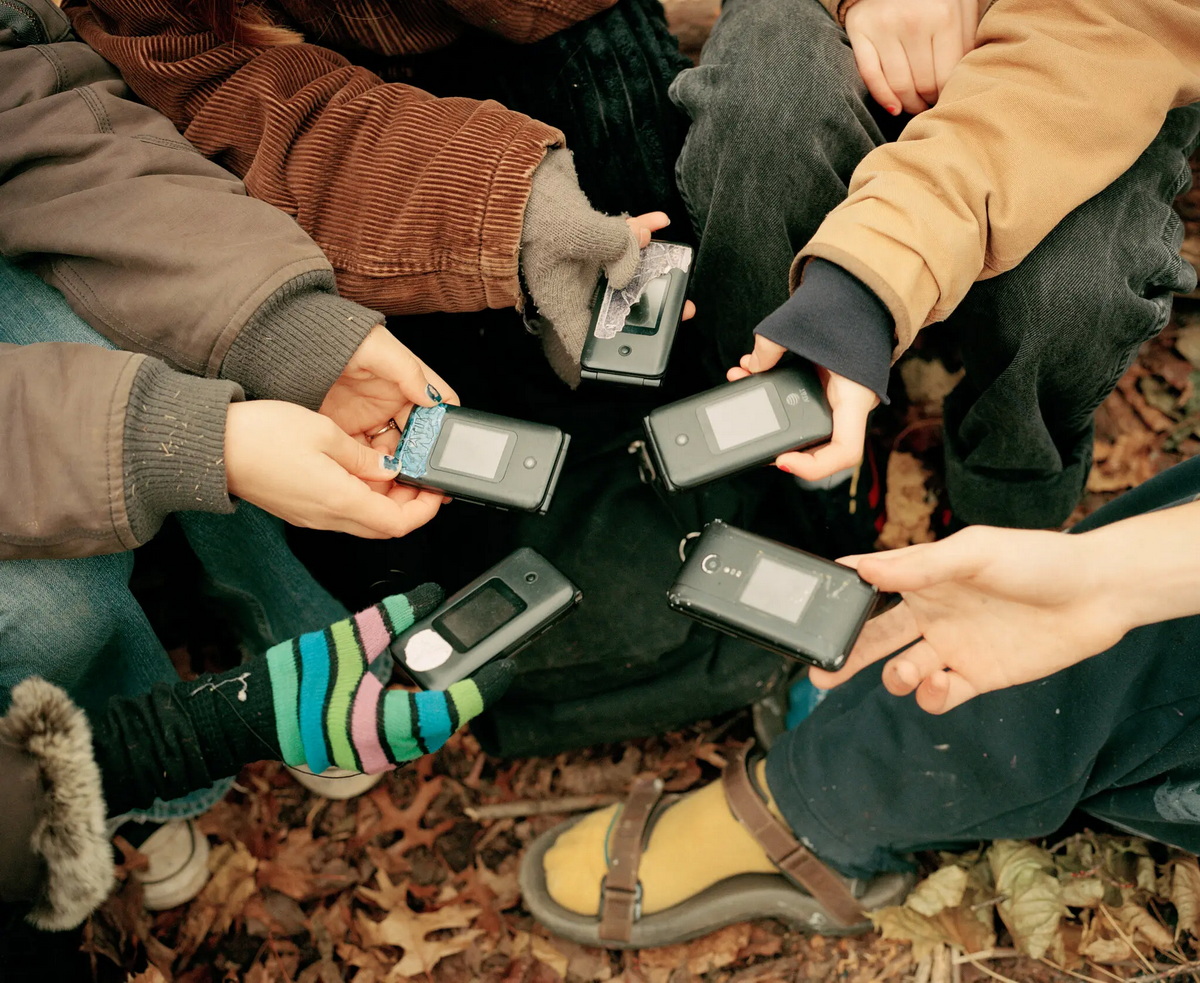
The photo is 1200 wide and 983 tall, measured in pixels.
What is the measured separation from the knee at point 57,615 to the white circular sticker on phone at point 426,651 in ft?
1.74

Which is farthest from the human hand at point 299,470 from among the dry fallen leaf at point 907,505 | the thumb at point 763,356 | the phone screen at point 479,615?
the dry fallen leaf at point 907,505

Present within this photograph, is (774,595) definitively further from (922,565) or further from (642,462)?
(642,462)

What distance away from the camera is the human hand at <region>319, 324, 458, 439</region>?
1.53 meters

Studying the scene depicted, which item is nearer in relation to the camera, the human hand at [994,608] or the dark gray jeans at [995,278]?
the human hand at [994,608]

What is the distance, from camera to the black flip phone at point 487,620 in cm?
155

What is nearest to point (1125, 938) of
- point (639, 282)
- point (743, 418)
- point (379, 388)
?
point (743, 418)

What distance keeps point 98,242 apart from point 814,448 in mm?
1325

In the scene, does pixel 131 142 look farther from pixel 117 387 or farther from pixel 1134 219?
pixel 1134 219

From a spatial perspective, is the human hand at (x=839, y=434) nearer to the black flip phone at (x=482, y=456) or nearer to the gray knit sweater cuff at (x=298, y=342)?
the black flip phone at (x=482, y=456)

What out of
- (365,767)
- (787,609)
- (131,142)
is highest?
(131,142)

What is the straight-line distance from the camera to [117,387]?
52.0 inches

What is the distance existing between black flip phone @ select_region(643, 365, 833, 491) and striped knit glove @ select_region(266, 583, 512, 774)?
19.9 inches

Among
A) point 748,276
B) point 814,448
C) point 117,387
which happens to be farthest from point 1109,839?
point 117,387

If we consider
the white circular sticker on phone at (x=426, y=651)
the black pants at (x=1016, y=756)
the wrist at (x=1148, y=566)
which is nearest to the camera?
the wrist at (x=1148, y=566)
